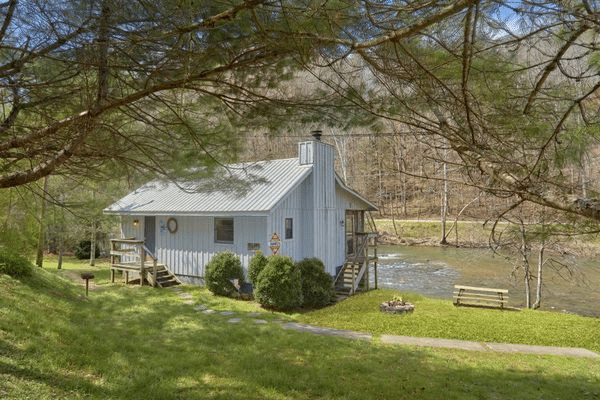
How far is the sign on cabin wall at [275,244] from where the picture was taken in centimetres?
1332

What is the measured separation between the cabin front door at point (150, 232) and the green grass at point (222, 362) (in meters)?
7.11

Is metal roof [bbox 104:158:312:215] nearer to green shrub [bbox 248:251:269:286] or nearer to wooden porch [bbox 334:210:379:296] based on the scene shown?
green shrub [bbox 248:251:269:286]

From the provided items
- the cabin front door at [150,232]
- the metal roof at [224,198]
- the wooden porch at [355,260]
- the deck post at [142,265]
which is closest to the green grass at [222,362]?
the metal roof at [224,198]

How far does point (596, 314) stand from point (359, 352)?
35.4 ft

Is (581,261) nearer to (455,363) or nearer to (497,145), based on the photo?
(455,363)

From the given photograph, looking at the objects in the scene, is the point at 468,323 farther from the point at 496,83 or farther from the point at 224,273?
the point at 496,83

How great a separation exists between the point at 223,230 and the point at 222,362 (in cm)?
860

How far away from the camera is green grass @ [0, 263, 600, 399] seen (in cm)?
527

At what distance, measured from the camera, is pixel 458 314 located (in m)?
12.3

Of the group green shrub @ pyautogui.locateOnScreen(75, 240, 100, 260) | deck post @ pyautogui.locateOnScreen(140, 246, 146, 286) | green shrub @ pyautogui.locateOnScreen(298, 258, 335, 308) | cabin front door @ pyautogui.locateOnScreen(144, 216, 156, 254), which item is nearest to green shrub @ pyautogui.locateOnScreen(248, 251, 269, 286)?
green shrub @ pyautogui.locateOnScreen(298, 258, 335, 308)

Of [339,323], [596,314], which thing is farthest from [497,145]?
[596,314]

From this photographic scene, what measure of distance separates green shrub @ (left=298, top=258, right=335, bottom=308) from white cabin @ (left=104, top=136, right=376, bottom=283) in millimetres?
1082

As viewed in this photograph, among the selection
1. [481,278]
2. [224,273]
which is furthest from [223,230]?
[481,278]

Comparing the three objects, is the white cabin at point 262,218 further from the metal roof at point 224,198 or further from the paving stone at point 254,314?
the paving stone at point 254,314
